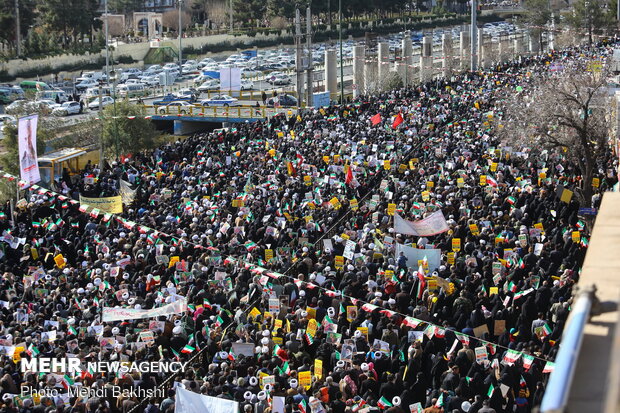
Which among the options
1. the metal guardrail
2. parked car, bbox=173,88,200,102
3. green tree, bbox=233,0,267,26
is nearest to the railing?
parked car, bbox=173,88,200,102

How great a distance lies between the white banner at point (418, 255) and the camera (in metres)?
15.7

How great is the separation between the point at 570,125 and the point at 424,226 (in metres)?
4.64

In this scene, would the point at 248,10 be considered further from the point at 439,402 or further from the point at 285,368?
the point at 439,402

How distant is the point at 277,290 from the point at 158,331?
217 centimetres

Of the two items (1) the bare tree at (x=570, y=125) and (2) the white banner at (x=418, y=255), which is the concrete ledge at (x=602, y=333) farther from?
(1) the bare tree at (x=570, y=125)

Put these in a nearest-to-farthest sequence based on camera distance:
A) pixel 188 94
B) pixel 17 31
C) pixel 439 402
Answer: pixel 439 402 < pixel 188 94 < pixel 17 31

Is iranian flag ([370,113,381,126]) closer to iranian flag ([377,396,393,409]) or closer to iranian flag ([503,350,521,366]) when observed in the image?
iranian flag ([503,350,521,366])

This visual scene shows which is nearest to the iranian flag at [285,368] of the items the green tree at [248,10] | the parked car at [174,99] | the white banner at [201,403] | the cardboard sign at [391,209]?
the white banner at [201,403]

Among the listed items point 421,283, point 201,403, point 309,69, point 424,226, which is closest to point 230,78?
point 309,69

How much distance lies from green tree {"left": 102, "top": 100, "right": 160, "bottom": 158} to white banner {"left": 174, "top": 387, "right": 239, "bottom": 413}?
2468 cm

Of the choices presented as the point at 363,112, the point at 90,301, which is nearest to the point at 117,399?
the point at 90,301

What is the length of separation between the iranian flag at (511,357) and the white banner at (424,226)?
18.0ft

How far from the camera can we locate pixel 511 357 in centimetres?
1155

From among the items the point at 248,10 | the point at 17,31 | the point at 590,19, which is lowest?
the point at 590,19
